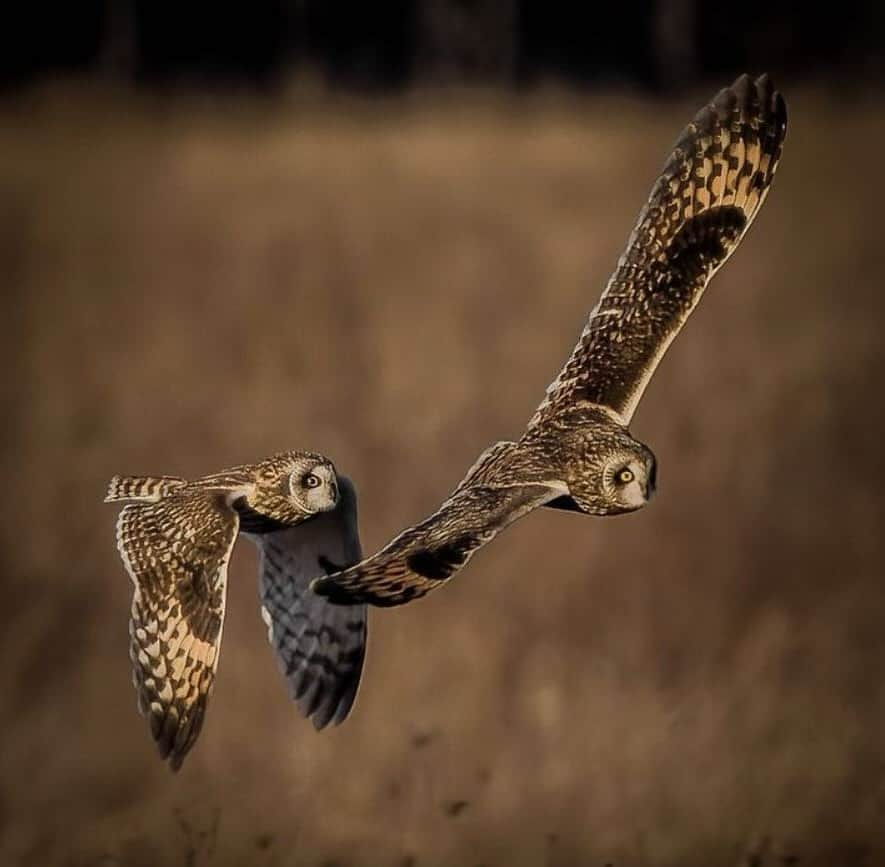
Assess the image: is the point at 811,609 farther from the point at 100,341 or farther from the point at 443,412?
the point at 100,341

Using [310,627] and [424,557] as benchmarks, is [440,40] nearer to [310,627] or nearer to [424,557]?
[310,627]

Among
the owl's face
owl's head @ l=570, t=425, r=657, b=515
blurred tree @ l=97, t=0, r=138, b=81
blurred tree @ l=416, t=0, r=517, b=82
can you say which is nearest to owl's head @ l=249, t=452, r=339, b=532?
the owl's face

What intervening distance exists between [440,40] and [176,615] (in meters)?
16.4

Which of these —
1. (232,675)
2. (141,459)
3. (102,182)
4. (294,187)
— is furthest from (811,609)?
(102,182)

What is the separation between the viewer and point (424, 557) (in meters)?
4.74

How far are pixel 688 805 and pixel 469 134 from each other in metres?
9.27

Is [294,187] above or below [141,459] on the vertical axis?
above

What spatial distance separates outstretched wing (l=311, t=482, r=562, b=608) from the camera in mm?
4719

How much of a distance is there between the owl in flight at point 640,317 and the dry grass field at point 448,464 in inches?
43.2

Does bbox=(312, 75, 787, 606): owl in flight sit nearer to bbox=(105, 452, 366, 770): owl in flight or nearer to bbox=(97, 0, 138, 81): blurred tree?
bbox=(105, 452, 366, 770): owl in flight

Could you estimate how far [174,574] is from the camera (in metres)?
5.26

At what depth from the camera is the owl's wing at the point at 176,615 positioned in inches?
207

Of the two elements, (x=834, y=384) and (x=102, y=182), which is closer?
(x=834, y=384)

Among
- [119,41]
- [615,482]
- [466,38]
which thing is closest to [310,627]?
[615,482]
